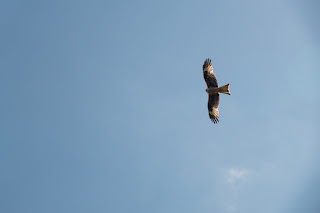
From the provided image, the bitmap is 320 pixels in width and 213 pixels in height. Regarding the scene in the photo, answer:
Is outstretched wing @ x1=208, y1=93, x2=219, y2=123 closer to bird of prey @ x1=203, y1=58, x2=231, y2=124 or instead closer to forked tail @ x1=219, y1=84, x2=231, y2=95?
bird of prey @ x1=203, y1=58, x2=231, y2=124

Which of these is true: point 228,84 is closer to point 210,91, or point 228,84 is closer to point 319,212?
point 210,91

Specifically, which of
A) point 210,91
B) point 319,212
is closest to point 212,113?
point 210,91

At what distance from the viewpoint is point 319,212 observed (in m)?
114

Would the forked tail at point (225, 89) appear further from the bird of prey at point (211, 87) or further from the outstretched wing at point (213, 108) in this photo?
the outstretched wing at point (213, 108)

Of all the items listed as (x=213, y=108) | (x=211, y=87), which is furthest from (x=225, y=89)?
(x=213, y=108)

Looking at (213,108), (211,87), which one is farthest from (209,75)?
(213,108)

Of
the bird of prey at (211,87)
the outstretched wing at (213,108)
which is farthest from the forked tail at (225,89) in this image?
the outstretched wing at (213,108)

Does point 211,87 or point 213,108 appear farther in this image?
point 213,108

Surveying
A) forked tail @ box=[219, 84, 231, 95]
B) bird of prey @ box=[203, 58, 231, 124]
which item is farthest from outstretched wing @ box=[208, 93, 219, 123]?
forked tail @ box=[219, 84, 231, 95]

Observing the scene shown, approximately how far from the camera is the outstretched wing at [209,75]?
92.3ft

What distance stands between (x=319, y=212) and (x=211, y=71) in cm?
10865

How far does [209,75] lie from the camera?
28.2 meters

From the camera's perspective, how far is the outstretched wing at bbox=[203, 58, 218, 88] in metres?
28.1

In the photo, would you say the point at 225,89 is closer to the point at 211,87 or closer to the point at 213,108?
the point at 211,87
